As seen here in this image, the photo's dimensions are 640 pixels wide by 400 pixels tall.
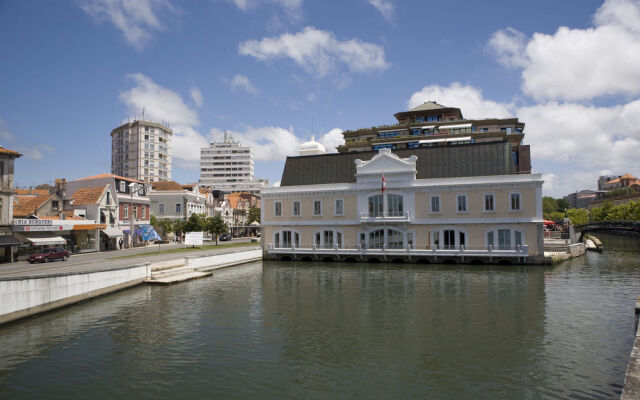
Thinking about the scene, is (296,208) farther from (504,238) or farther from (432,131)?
(432,131)

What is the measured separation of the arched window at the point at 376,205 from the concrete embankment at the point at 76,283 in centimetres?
2010

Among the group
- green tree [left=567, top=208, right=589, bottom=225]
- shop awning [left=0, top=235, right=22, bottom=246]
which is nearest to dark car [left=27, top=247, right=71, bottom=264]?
shop awning [left=0, top=235, right=22, bottom=246]

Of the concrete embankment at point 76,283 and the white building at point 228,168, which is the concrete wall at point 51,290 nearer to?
the concrete embankment at point 76,283

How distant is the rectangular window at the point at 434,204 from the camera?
47.2 meters

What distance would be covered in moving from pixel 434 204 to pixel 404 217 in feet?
12.2

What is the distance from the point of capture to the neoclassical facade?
1727 inches

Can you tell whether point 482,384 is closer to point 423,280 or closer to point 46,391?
point 46,391

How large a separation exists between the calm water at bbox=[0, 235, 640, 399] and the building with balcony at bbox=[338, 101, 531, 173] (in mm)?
48014

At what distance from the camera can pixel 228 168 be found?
173m

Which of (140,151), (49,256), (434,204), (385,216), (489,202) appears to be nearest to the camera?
(49,256)

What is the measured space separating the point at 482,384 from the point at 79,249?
5431 centimetres

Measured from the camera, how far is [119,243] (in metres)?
59.5

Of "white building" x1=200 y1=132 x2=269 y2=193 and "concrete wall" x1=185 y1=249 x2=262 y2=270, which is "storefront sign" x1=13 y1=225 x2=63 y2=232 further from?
"white building" x1=200 y1=132 x2=269 y2=193

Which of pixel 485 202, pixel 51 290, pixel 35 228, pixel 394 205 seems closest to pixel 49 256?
pixel 35 228
